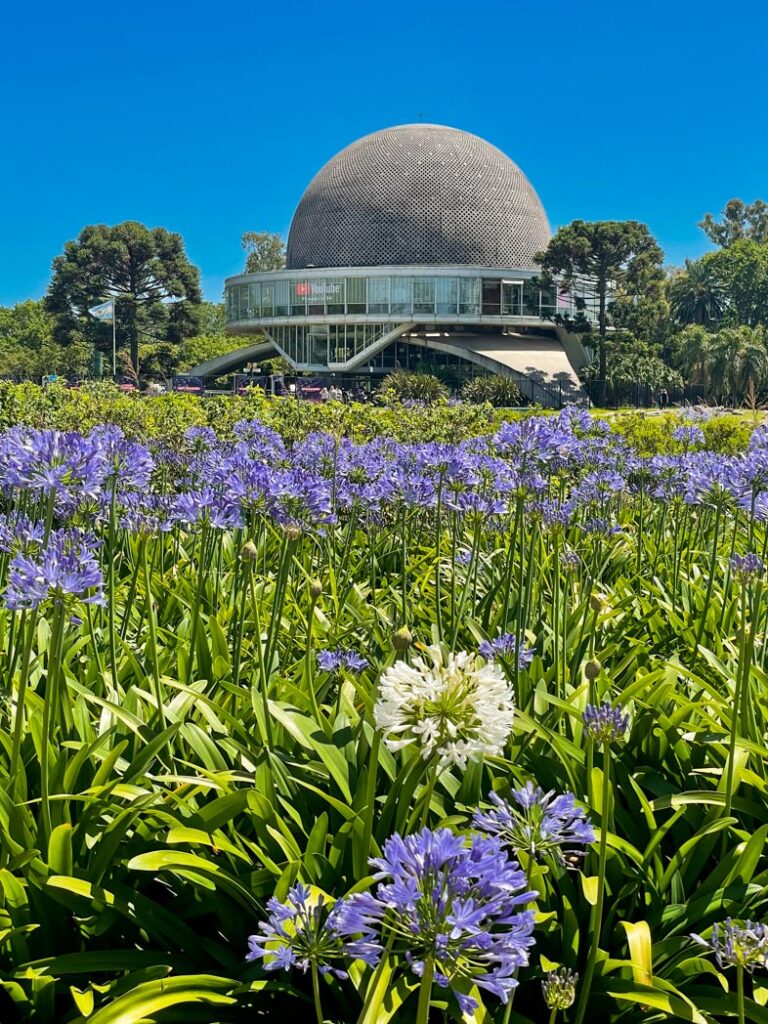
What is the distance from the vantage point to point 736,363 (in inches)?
2072

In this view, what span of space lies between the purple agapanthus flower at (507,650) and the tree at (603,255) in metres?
51.8

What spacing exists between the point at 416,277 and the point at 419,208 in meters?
9.67

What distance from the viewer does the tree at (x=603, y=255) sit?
53500 mm

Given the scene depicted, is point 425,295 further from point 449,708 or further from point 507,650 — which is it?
point 449,708

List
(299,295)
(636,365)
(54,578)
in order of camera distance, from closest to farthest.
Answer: (54,578) < (636,365) < (299,295)

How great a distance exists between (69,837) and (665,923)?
5.56 ft

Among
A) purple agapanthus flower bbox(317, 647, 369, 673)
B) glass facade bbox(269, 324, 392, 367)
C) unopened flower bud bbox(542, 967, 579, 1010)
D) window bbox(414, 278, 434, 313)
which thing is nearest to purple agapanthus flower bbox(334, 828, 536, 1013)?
unopened flower bud bbox(542, 967, 579, 1010)

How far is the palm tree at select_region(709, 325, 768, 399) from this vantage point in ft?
171

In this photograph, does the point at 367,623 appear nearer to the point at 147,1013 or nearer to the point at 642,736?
the point at 642,736

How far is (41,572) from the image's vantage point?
7.52ft

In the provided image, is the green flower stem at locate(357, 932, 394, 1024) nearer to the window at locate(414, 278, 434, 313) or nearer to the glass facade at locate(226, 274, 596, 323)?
the glass facade at locate(226, 274, 596, 323)

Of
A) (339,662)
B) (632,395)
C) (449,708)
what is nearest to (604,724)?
(449,708)

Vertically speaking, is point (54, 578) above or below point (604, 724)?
above

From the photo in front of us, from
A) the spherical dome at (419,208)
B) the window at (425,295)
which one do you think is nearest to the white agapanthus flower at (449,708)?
the window at (425,295)
